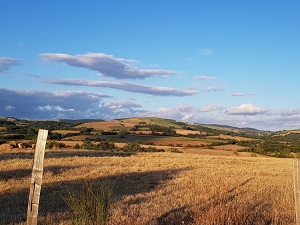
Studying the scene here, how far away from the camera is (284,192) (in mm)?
17812

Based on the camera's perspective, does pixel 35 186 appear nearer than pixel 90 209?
Yes

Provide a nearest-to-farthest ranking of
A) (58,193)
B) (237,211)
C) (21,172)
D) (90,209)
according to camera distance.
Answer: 1. (90,209)
2. (237,211)
3. (58,193)
4. (21,172)

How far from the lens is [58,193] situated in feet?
49.8

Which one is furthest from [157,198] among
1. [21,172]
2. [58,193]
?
[21,172]

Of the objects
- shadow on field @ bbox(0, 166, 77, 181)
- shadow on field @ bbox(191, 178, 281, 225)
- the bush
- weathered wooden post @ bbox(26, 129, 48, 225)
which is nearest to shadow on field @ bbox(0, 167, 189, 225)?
shadow on field @ bbox(0, 166, 77, 181)

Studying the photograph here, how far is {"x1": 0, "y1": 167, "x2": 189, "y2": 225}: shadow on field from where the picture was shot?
1158 cm

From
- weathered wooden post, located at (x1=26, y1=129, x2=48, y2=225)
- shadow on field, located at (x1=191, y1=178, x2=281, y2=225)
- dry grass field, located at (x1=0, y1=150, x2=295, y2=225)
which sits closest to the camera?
weathered wooden post, located at (x1=26, y1=129, x2=48, y2=225)

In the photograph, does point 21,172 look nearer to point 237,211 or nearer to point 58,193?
point 58,193

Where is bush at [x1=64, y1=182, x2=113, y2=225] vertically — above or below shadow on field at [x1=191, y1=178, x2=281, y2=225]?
above

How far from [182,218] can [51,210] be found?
427 centimetres

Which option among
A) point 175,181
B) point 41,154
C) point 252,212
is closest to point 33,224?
point 41,154

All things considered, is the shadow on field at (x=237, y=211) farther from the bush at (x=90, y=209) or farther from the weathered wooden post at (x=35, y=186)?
the weathered wooden post at (x=35, y=186)

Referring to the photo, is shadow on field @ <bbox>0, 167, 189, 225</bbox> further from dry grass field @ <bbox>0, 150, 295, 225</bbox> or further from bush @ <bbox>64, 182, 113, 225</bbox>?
bush @ <bbox>64, 182, 113, 225</bbox>

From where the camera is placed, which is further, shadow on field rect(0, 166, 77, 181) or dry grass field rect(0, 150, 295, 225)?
shadow on field rect(0, 166, 77, 181)
